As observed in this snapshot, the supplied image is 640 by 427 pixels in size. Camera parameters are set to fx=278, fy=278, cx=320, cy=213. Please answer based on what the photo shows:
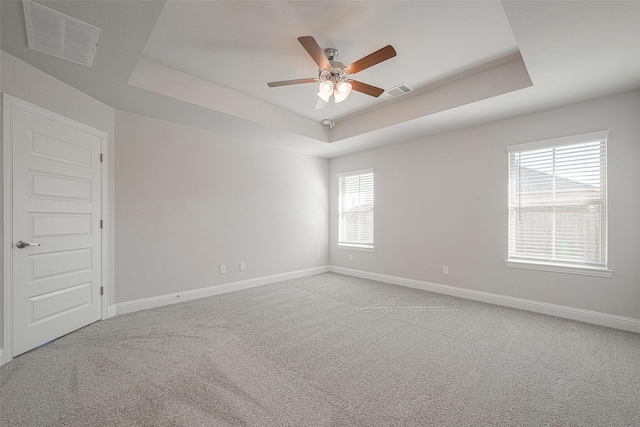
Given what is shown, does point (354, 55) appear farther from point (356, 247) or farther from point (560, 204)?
point (356, 247)

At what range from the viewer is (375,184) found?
5484 millimetres

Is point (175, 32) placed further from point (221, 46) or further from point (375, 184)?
point (375, 184)

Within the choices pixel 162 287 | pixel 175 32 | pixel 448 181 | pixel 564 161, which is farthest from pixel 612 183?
pixel 162 287

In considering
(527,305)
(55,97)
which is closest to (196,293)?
(55,97)

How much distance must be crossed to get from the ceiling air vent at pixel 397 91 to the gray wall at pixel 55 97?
3539mm

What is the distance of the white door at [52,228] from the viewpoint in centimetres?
250

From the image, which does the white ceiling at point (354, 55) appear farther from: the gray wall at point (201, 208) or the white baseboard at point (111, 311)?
the white baseboard at point (111, 311)

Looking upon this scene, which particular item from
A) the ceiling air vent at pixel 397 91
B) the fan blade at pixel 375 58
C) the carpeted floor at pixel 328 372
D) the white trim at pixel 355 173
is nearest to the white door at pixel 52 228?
the carpeted floor at pixel 328 372

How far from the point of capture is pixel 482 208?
4.12 meters

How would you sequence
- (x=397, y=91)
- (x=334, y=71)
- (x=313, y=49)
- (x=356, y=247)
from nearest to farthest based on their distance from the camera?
(x=313, y=49)
(x=334, y=71)
(x=397, y=91)
(x=356, y=247)

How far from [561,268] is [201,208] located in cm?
497

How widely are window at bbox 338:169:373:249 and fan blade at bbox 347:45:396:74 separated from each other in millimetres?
3063

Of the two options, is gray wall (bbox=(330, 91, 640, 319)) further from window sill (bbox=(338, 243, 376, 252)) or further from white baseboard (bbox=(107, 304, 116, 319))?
white baseboard (bbox=(107, 304, 116, 319))

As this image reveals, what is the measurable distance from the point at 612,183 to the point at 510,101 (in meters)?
1.44
